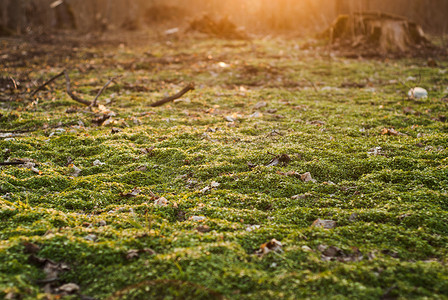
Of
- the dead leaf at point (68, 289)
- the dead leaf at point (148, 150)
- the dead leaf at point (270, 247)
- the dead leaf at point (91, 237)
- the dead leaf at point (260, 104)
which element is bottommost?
the dead leaf at point (270, 247)

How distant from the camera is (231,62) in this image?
13.4m

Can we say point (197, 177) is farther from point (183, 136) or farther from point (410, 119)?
point (410, 119)

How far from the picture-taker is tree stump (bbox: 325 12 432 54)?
1456 centimetres

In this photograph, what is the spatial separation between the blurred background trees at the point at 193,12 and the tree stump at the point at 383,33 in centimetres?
518

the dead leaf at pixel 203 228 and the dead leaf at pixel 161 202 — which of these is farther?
the dead leaf at pixel 161 202

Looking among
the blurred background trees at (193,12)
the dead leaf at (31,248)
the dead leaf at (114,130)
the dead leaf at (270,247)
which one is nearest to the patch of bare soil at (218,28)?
the blurred background trees at (193,12)

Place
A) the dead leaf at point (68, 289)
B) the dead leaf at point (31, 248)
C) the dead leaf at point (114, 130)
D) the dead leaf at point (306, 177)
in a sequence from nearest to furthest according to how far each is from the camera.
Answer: the dead leaf at point (68, 289) → the dead leaf at point (31, 248) → the dead leaf at point (306, 177) → the dead leaf at point (114, 130)

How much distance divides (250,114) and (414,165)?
3.94m

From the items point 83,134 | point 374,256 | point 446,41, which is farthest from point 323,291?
point 446,41

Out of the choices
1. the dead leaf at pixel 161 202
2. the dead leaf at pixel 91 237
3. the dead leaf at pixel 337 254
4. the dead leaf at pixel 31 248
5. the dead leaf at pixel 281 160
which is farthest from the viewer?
the dead leaf at pixel 281 160

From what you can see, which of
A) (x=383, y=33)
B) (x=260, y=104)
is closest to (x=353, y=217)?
(x=260, y=104)

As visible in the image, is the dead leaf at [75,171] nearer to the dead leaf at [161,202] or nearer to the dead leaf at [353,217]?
the dead leaf at [161,202]

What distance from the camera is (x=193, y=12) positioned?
31828 millimetres

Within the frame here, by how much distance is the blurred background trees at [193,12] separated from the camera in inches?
904
